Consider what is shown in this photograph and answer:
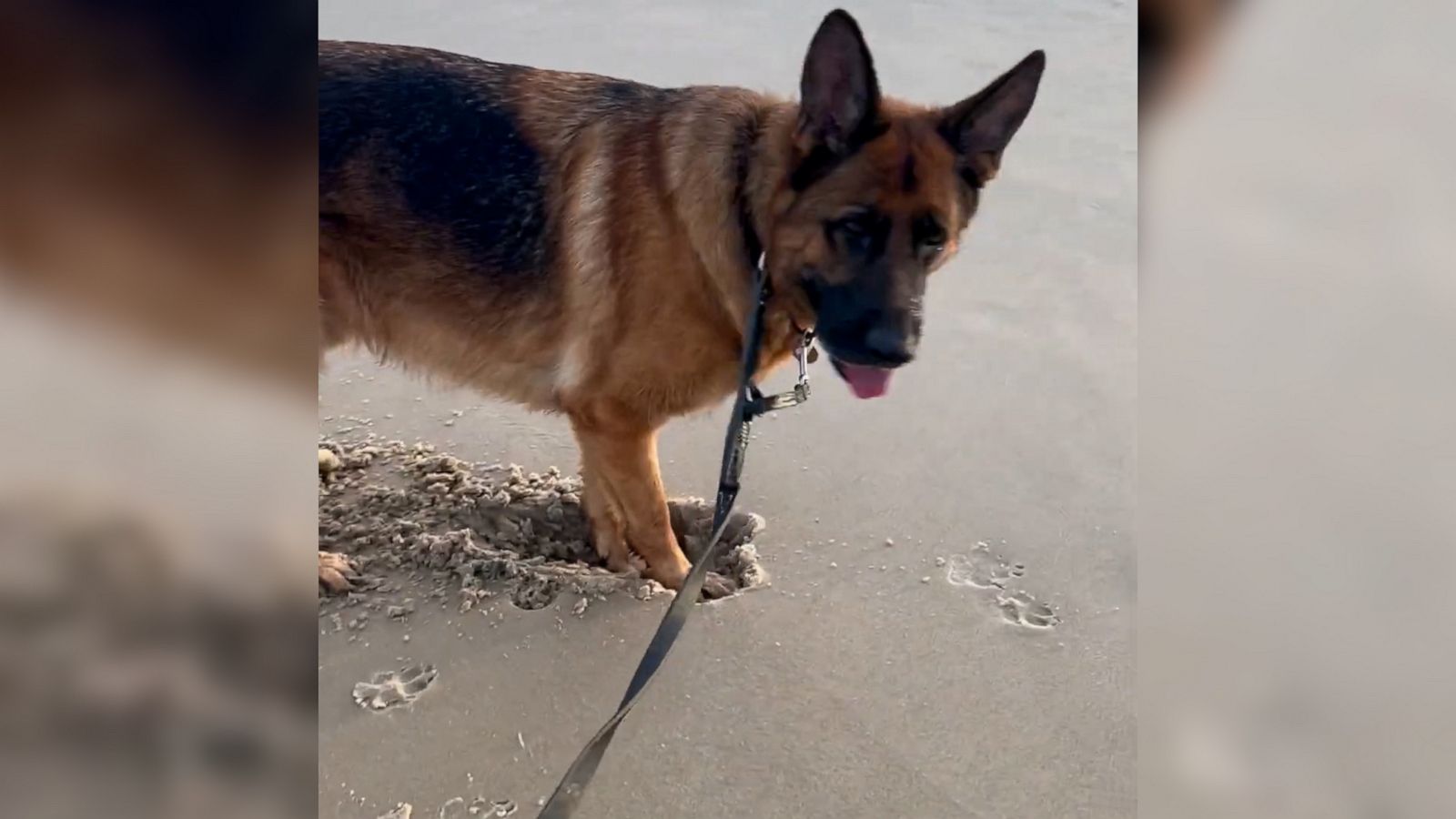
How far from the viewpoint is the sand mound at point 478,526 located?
2.75 metres

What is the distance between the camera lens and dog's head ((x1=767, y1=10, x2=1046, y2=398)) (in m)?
2.32

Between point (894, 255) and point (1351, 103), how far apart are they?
1583 mm

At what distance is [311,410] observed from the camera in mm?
782

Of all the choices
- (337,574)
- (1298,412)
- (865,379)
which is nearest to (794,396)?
(865,379)

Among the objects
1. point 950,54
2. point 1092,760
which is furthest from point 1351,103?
point 950,54

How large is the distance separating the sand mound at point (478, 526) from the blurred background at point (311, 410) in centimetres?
194

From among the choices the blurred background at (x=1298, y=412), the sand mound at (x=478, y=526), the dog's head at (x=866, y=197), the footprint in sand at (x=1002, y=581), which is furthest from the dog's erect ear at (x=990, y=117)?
the blurred background at (x=1298, y=412)

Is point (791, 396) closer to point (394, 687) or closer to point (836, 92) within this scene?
point (836, 92)

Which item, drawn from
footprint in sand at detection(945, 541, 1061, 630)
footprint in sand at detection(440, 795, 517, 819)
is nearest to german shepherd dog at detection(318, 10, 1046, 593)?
footprint in sand at detection(945, 541, 1061, 630)

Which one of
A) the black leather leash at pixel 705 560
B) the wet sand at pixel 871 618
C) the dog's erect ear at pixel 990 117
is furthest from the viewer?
the dog's erect ear at pixel 990 117

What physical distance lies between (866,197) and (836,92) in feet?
0.87

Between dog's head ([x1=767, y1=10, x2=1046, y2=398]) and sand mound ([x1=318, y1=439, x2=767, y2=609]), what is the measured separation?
85 cm

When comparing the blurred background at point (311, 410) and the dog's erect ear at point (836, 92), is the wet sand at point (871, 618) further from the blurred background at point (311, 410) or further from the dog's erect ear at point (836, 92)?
the dog's erect ear at point (836, 92)

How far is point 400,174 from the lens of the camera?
2738 mm
